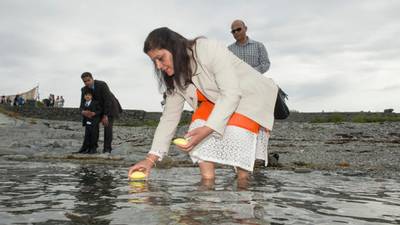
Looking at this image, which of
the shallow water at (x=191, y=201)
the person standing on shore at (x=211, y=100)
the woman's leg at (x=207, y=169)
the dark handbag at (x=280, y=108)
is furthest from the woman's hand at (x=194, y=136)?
the dark handbag at (x=280, y=108)

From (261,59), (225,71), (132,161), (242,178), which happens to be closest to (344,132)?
(132,161)

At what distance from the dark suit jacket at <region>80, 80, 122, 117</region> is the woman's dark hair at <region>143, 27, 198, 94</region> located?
24.6 feet

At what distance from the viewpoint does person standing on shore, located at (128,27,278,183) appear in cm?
412

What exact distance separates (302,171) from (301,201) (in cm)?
352

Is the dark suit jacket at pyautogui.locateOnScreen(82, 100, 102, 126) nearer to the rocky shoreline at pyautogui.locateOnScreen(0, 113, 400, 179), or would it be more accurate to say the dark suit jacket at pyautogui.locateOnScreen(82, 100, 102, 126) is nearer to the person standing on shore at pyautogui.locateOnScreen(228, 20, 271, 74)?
the rocky shoreline at pyautogui.locateOnScreen(0, 113, 400, 179)

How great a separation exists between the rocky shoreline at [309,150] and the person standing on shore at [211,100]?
3062mm

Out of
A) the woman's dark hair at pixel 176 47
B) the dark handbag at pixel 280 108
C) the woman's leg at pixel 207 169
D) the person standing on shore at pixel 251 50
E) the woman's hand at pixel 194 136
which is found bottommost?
the woman's leg at pixel 207 169

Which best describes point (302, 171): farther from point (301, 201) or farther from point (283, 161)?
point (301, 201)

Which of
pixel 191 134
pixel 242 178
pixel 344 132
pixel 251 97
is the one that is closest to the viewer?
pixel 191 134

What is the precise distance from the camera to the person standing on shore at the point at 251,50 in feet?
22.2

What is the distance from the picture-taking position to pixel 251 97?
15.6 feet

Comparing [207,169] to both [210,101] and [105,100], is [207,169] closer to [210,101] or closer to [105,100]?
[210,101]

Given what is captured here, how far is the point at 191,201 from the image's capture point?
3.96 m

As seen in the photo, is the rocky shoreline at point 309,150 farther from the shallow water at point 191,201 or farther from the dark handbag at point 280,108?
the dark handbag at point 280,108
